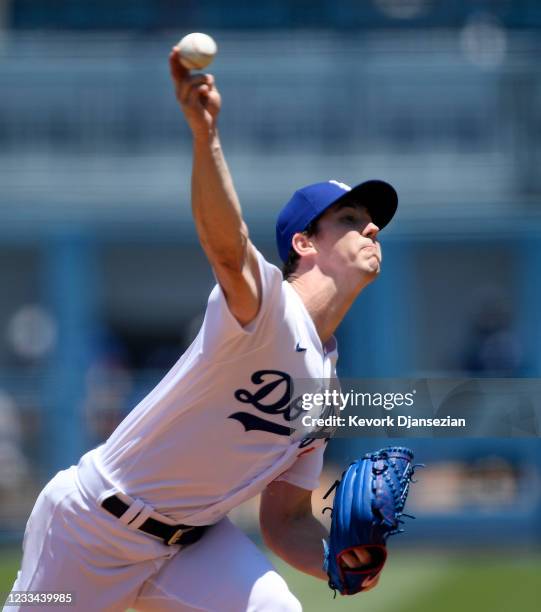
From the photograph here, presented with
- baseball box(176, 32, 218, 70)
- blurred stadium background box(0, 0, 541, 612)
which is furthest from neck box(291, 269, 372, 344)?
blurred stadium background box(0, 0, 541, 612)

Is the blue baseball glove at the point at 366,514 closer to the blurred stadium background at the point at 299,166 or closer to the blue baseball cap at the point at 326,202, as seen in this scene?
the blue baseball cap at the point at 326,202

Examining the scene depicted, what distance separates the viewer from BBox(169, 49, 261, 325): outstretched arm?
334cm

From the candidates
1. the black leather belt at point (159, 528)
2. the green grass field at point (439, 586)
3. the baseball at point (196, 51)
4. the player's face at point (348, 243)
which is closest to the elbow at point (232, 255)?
Result: the baseball at point (196, 51)

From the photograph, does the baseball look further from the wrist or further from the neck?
the neck

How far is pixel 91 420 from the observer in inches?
461

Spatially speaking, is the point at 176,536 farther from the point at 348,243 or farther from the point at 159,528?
the point at 348,243

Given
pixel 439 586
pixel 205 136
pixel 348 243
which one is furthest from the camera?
pixel 439 586

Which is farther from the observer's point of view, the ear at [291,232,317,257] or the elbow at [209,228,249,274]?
the ear at [291,232,317,257]

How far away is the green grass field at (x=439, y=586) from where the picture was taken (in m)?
7.88

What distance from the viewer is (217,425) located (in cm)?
382

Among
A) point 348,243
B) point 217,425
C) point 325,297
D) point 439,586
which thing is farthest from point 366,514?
point 439,586

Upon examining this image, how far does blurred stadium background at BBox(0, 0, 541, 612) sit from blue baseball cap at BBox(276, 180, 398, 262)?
23.1 ft

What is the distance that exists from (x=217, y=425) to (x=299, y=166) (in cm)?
1036

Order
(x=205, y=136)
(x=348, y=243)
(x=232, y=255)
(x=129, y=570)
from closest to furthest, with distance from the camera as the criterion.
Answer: (x=205, y=136), (x=232, y=255), (x=129, y=570), (x=348, y=243)
